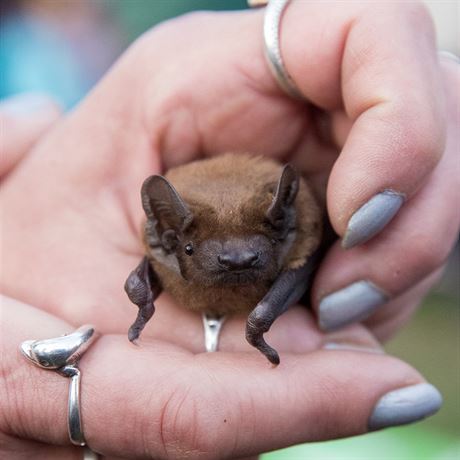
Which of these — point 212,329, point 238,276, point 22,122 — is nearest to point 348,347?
point 212,329

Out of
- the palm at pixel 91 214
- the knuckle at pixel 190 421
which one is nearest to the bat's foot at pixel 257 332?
the knuckle at pixel 190 421

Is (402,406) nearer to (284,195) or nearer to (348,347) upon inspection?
(348,347)

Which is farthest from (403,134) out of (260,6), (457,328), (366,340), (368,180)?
(457,328)

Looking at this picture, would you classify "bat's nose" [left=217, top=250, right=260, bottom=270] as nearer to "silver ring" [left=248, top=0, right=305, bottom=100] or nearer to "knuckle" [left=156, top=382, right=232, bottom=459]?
"knuckle" [left=156, top=382, right=232, bottom=459]

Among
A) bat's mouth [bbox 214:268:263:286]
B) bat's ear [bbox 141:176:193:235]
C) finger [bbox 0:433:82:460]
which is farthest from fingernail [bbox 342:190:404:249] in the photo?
finger [bbox 0:433:82:460]

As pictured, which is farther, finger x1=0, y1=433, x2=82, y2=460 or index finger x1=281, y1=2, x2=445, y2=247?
finger x1=0, y1=433, x2=82, y2=460
